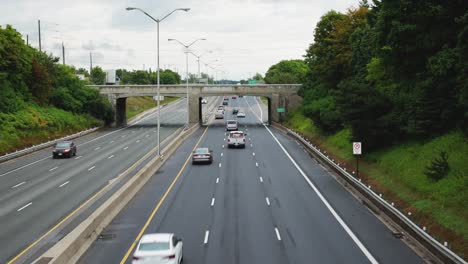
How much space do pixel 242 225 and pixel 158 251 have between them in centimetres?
759

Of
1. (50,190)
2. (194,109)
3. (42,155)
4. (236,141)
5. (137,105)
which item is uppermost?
(194,109)

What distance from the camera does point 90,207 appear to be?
27438 millimetres

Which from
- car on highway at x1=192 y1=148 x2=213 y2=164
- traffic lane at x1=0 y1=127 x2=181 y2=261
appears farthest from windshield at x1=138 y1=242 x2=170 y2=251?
car on highway at x1=192 y1=148 x2=213 y2=164

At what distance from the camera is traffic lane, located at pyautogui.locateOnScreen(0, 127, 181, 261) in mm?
22500

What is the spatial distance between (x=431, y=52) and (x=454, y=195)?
46.4 ft

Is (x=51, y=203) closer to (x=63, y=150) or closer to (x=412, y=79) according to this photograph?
(x=63, y=150)

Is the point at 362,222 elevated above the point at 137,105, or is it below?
below

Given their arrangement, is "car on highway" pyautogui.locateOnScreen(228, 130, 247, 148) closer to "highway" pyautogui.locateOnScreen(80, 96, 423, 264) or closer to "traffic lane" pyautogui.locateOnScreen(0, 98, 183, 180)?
"highway" pyautogui.locateOnScreen(80, 96, 423, 264)

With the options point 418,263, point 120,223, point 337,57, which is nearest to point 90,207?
point 120,223

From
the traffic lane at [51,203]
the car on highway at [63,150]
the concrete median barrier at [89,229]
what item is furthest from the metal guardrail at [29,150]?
the concrete median barrier at [89,229]

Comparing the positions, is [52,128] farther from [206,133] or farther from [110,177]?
[110,177]

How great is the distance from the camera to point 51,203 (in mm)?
29141

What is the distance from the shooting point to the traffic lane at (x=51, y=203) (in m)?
22.5

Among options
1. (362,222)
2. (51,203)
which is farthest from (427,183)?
(51,203)
